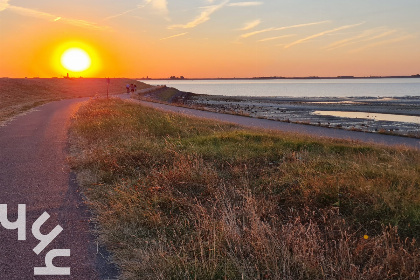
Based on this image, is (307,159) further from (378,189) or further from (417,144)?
(417,144)

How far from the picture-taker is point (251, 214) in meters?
5.25

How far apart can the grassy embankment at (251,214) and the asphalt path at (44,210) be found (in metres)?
0.28

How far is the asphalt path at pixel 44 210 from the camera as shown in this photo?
418 centimetres

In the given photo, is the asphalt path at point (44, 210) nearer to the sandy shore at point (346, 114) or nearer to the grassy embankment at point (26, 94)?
the grassy embankment at point (26, 94)

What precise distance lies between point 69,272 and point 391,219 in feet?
15.4

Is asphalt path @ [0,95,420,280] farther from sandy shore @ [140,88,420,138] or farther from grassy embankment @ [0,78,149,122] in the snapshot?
sandy shore @ [140,88,420,138]

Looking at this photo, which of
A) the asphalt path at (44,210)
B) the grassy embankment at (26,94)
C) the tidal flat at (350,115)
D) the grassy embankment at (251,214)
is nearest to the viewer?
the grassy embankment at (251,214)

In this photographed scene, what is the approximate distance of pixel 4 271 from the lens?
403 cm

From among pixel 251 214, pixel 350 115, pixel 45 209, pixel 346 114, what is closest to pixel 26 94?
pixel 346 114

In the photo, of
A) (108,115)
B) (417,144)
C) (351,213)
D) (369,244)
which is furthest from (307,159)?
(108,115)

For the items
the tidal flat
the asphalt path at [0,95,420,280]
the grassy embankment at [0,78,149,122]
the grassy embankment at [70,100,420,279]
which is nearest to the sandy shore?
the tidal flat

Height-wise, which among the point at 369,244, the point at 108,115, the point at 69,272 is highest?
the point at 108,115

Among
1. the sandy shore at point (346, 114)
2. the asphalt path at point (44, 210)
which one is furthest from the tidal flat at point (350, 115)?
the asphalt path at point (44, 210)

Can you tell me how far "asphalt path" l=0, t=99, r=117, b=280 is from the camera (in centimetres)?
418
